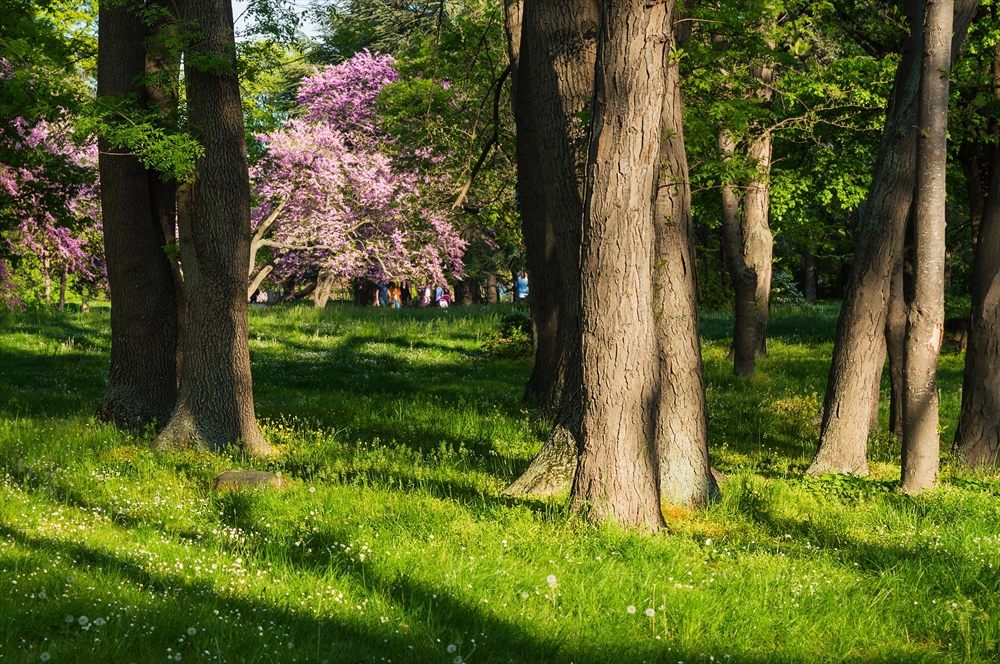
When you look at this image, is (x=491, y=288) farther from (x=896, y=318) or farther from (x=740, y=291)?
(x=896, y=318)

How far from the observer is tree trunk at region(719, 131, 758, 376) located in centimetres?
1670

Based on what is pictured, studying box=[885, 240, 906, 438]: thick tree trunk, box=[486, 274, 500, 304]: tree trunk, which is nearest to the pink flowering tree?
box=[486, 274, 500, 304]: tree trunk

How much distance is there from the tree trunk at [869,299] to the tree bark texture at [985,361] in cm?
133

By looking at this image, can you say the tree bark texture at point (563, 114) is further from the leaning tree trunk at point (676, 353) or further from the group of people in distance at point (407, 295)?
the group of people in distance at point (407, 295)

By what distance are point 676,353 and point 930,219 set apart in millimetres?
2430

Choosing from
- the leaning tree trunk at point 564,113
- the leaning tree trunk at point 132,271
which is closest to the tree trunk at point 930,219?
the leaning tree trunk at point 564,113

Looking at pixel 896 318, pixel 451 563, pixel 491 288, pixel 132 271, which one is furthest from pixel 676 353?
pixel 491 288

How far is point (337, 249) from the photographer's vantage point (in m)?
30.2

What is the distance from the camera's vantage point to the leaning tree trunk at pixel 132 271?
11531 millimetres

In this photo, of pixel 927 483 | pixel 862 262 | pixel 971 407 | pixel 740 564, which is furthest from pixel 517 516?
pixel 971 407

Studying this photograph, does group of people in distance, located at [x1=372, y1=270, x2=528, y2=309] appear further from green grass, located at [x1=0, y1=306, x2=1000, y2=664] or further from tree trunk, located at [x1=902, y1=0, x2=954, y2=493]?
tree trunk, located at [x1=902, y1=0, x2=954, y2=493]

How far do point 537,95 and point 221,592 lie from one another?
7712mm

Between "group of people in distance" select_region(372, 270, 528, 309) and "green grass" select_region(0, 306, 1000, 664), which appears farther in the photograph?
"group of people in distance" select_region(372, 270, 528, 309)

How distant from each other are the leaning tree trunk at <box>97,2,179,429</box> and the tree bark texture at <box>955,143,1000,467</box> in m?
9.98
